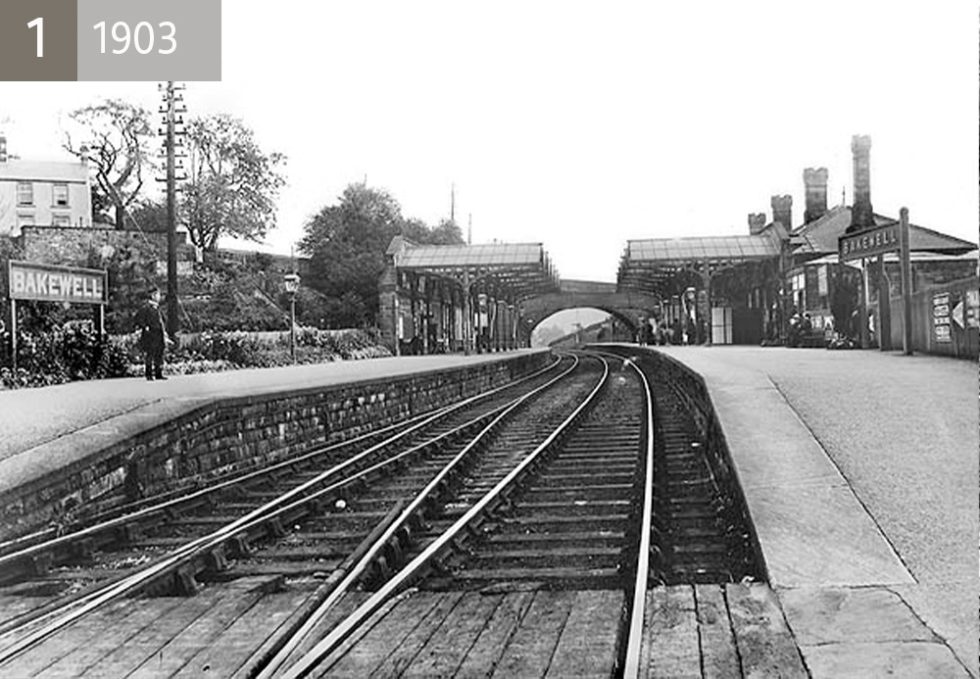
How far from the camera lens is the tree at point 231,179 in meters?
20.0

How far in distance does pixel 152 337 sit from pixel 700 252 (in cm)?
2485

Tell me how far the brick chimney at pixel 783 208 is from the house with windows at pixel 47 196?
89.6 feet

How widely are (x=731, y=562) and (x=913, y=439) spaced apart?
89.0 inches

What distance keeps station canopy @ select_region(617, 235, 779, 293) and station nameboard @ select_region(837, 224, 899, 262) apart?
18.1 metres

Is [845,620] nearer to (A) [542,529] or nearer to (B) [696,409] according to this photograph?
(A) [542,529]

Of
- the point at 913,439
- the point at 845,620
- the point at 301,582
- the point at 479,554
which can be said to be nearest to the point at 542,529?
the point at 479,554

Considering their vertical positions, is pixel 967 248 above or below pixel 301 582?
above

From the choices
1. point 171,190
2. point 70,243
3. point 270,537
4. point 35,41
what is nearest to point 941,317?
point 270,537

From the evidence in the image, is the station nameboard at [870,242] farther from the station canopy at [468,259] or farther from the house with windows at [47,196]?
the house with windows at [47,196]

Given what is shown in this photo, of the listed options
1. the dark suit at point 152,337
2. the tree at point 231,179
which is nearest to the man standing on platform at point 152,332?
the dark suit at point 152,337

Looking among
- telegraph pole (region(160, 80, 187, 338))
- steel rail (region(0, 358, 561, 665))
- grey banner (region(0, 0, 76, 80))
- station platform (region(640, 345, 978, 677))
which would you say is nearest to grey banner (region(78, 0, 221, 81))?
grey banner (region(0, 0, 76, 80))

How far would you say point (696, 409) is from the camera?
578 inches

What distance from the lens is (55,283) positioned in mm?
15055

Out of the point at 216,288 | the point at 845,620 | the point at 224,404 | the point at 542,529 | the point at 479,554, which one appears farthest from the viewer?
the point at 216,288
